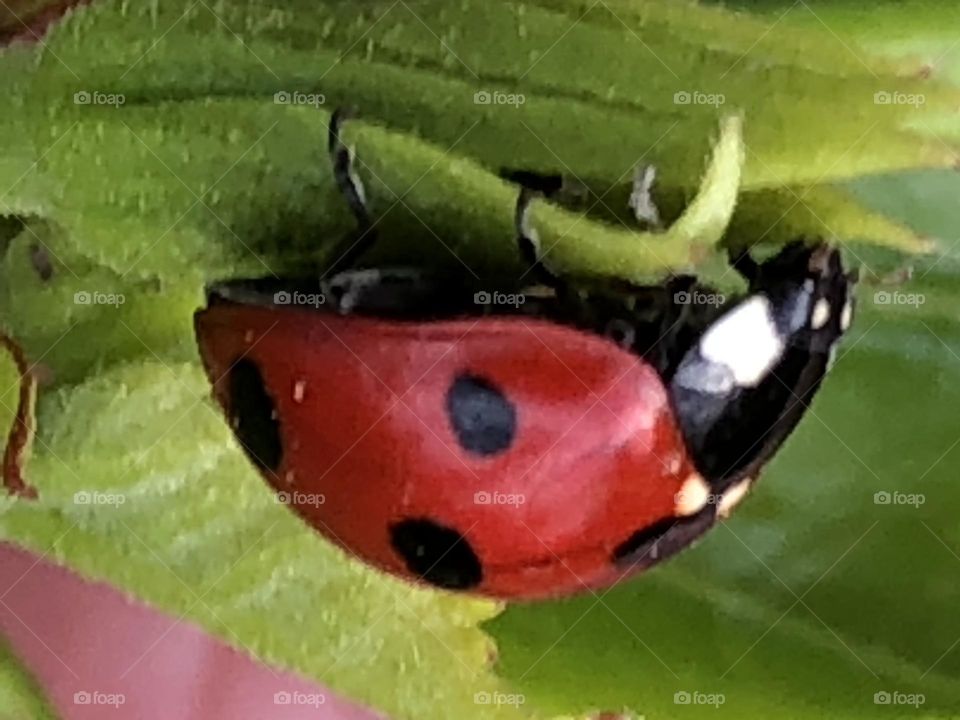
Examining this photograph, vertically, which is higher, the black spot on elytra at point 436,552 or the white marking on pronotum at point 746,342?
the white marking on pronotum at point 746,342

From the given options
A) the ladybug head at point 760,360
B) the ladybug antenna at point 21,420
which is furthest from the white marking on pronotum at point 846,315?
the ladybug antenna at point 21,420

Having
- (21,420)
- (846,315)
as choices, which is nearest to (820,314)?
(846,315)

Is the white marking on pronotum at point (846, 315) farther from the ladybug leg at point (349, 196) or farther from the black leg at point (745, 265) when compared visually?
the ladybug leg at point (349, 196)

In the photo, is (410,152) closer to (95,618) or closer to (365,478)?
(365,478)

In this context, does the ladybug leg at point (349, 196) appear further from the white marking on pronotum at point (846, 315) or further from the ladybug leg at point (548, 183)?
the white marking on pronotum at point (846, 315)

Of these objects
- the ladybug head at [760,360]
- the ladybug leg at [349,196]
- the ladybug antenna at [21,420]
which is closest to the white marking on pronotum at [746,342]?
the ladybug head at [760,360]

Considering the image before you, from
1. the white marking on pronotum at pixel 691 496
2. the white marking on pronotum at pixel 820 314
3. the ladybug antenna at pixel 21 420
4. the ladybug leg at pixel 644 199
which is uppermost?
the ladybug leg at pixel 644 199

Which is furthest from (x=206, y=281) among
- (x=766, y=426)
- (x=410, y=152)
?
(x=766, y=426)
